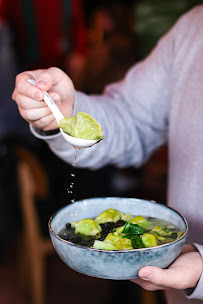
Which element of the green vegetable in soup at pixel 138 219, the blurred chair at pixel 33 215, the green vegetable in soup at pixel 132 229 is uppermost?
the green vegetable in soup at pixel 132 229

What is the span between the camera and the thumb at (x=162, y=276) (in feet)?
2.51

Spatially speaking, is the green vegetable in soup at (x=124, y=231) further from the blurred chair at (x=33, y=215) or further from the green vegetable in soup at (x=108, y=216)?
the blurred chair at (x=33, y=215)

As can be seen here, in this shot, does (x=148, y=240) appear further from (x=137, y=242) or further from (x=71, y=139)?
(x=71, y=139)

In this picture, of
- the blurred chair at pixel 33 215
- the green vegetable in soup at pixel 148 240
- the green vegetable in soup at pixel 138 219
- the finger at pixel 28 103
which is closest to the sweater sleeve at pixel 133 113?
the finger at pixel 28 103

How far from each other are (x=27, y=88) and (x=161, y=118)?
0.56 metres

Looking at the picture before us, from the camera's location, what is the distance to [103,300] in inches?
104

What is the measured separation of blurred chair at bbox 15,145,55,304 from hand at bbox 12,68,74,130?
1.28 meters

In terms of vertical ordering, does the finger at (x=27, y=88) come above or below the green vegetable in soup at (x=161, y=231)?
above

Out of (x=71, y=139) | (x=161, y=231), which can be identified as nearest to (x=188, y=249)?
(x=161, y=231)

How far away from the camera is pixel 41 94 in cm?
93

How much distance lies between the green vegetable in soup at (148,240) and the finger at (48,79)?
407 mm

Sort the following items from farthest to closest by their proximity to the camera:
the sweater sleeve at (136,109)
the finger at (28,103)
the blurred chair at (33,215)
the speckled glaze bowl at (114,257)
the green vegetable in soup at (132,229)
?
the blurred chair at (33,215), the sweater sleeve at (136,109), the finger at (28,103), the green vegetable in soup at (132,229), the speckled glaze bowl at (114,257)

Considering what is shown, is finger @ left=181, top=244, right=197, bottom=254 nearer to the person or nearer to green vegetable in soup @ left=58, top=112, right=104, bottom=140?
the person

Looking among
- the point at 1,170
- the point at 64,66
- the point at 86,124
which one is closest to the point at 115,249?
the point at 86,124
